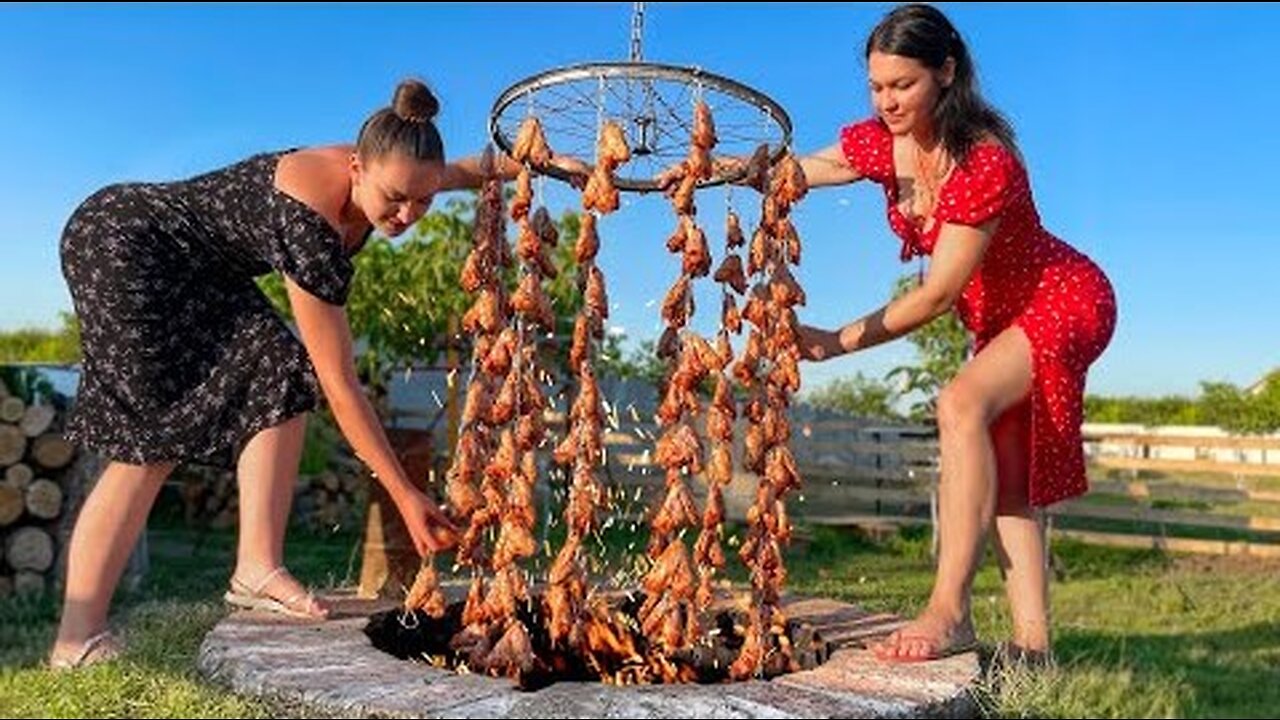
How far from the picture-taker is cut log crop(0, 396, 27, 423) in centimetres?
723

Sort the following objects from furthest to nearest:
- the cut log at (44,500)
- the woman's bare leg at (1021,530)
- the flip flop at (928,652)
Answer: the cut log at (44,500), the woman's bare leg at (1021,530), the flip flop at (928,652)

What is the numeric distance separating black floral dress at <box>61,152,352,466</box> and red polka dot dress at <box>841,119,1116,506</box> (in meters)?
1.68

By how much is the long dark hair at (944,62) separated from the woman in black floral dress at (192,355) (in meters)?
1.21

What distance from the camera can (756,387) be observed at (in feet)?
11.1

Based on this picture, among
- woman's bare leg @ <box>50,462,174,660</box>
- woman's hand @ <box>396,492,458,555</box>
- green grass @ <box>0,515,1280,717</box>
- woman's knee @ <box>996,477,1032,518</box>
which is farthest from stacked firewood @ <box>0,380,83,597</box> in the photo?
woman's knee @ <box>996,477,1032,518</box>

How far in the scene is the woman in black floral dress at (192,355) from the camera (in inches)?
147

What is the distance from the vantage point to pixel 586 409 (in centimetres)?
333

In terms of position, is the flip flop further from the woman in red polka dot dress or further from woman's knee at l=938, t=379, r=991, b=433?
woman's knee at l=938, t=379, r=991, b=433

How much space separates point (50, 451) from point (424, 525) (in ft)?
14.9

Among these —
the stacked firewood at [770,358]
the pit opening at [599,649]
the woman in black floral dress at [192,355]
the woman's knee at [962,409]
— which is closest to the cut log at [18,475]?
the woman in black floral dress at [192,355]

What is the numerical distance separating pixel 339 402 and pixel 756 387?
1042 mm

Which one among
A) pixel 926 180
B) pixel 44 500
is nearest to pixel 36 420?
pixel 44 500

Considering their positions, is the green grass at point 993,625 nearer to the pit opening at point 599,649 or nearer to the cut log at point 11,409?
the pit opening at point 599,649

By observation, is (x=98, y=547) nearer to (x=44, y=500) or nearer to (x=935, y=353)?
(x=44, y=500)
